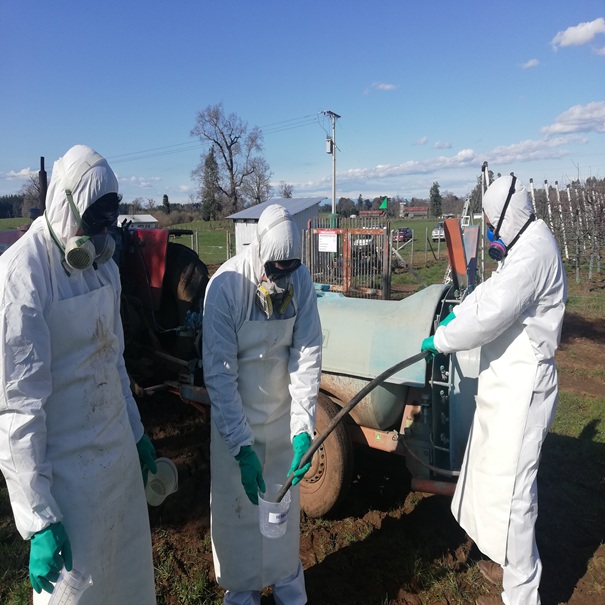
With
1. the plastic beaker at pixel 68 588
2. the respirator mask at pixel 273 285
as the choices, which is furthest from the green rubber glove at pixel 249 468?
the plastic beaker at pixel 68 588

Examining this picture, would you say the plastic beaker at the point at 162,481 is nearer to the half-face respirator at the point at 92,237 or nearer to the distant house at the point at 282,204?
the half-face respirator at the point at 92,237

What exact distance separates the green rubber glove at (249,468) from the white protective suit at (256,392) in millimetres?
38

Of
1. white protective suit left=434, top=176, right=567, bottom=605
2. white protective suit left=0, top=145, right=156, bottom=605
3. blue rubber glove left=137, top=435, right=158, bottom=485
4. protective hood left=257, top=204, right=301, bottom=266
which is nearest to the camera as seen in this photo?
white protective suit left=0, top=145, right=156, bottom=605

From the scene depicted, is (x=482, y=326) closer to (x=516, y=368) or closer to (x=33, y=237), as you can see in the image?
(x=516, y=368)

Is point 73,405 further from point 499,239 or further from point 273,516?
point 499,239

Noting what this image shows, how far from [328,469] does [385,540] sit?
1.95 feet

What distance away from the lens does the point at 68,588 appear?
1.79 metres

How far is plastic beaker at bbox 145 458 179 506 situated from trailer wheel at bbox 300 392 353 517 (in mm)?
1069

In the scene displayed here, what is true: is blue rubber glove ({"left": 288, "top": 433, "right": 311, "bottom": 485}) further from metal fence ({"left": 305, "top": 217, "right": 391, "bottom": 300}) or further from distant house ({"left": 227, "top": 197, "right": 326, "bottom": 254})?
distant house ({"left": 227, "top": 197, "right": 326, "bottom": 254})

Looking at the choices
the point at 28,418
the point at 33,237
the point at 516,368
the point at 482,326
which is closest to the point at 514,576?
the point at 516,368

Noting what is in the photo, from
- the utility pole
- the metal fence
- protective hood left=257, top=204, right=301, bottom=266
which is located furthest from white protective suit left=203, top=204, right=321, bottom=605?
the utility pole

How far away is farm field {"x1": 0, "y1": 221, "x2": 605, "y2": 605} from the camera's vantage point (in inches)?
113

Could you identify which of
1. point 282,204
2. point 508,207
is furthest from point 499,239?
point 282,204

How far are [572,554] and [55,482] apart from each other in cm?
321
